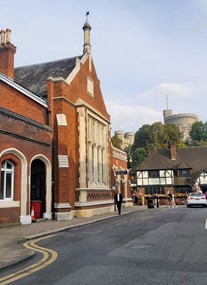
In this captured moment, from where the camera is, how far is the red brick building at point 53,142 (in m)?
15.4

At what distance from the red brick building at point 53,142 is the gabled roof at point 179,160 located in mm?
27465

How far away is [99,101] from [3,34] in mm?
8959

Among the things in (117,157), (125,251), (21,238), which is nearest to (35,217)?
(21,238)

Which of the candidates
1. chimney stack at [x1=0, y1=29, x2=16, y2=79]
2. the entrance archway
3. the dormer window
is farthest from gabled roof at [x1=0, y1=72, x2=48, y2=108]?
the dormer window

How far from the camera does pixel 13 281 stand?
5.72 meters

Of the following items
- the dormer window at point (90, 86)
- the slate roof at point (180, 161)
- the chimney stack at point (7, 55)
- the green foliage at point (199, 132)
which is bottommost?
the slate roof at point (180, 161)

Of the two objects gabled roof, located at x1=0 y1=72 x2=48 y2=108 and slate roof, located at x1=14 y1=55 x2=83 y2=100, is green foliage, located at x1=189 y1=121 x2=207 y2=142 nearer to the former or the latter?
slate roof, located at x1=14 y1=55 x2=83 y2=100

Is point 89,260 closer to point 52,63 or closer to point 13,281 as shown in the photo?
point 13,281

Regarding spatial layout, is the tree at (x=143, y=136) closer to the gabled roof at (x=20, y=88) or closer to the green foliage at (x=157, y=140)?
the green foliage at (x=157, y=140)

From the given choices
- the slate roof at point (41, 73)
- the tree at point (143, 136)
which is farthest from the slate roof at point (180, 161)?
the slate roof at point (41, 73)

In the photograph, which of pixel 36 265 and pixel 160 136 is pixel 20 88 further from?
pixel 160 136

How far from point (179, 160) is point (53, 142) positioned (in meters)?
41.3

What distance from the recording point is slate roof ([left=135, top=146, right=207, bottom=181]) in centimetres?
5262

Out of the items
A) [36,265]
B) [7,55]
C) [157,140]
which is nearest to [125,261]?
[36,265]
